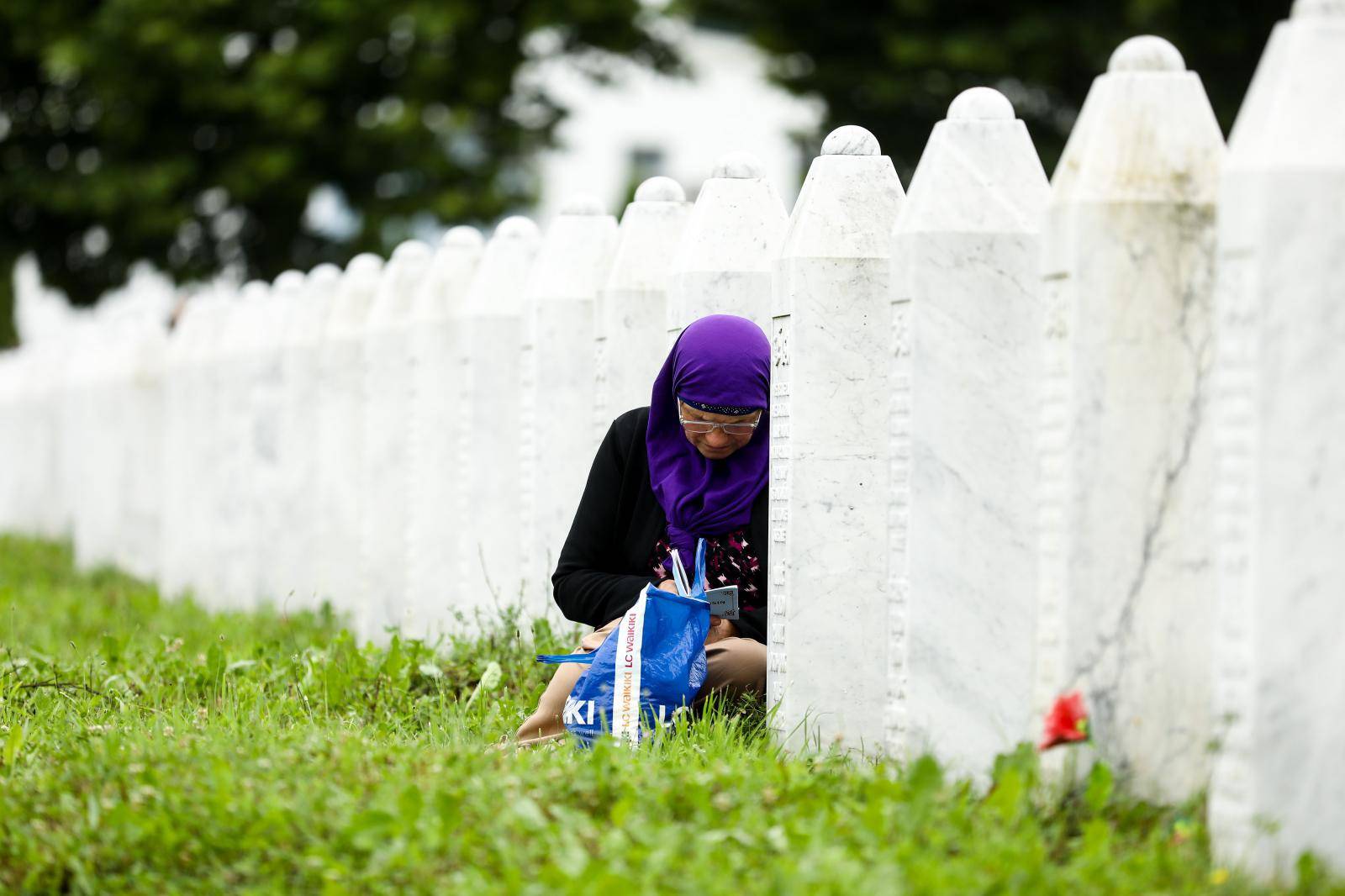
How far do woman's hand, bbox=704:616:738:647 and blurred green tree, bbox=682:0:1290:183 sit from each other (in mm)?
12435

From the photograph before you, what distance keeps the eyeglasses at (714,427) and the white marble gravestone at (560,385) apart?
64.1 inches

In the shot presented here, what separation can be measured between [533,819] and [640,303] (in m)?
3.19

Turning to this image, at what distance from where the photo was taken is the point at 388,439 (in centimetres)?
909

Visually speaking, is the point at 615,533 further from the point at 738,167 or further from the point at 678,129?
the point at 678,129

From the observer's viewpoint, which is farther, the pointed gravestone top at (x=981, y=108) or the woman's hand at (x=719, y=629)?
the woman's hand at (x=719, y=629)

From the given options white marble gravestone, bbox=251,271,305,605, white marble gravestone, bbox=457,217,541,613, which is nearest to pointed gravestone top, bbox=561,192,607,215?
white marble gravestone, bbox=457,217,541,613

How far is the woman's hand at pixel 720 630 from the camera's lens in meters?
5.80

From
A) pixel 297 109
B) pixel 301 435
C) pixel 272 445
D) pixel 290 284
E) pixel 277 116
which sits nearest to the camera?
pixel 301 435

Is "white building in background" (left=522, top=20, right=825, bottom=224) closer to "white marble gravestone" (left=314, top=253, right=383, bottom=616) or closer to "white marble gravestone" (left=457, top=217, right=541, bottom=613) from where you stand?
"white marble gravestone" (left=314, top=253, right=383, bottom=616)

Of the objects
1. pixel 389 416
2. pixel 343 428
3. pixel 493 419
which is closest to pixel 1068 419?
pixel 493 419

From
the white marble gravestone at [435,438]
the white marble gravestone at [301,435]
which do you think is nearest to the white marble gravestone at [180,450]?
the white marble gravestone at [301,435]

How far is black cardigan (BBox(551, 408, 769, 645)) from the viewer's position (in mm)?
5867

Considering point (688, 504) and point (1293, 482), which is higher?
point (1293, 482)

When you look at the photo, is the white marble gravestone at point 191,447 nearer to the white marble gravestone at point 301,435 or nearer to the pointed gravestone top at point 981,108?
the white marble gravestone at point 301,435
